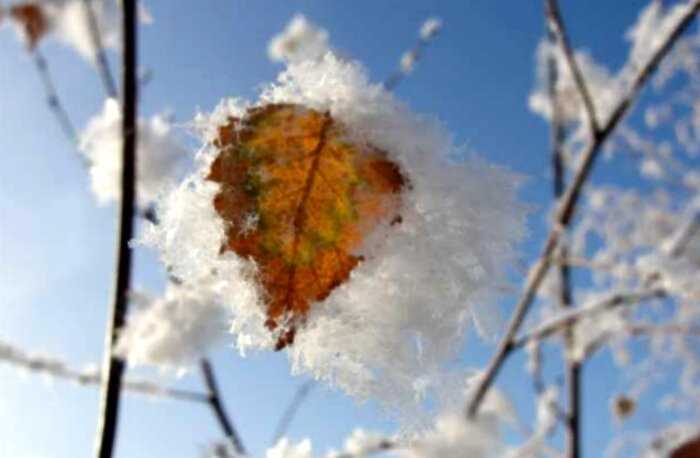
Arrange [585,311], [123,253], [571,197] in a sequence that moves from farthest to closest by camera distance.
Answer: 1. [571,197]
2. [585,311]
3. [123,253]

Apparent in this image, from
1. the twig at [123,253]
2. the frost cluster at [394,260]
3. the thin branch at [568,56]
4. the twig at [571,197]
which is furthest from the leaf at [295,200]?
the thin branch at [568,56]

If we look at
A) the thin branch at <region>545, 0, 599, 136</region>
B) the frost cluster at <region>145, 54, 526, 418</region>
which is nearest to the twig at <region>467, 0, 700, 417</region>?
the thin branch at <region>545, 0, 599, 136</region>

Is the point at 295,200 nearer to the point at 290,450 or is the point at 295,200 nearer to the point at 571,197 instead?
the point at 290,450

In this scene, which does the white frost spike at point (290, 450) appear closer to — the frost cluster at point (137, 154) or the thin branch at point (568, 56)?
the frost cluster at point (137, 154)

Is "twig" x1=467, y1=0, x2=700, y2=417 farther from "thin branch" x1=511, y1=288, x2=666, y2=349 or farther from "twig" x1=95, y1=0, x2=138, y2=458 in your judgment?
"twig" x1=95, y1=0, x2=138, y2=458

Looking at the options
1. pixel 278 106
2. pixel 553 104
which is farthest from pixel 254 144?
pixel 553 104

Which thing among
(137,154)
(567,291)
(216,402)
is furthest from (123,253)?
(567,291)

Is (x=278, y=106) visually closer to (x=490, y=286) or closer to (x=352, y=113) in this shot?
(x=352, y=113)
